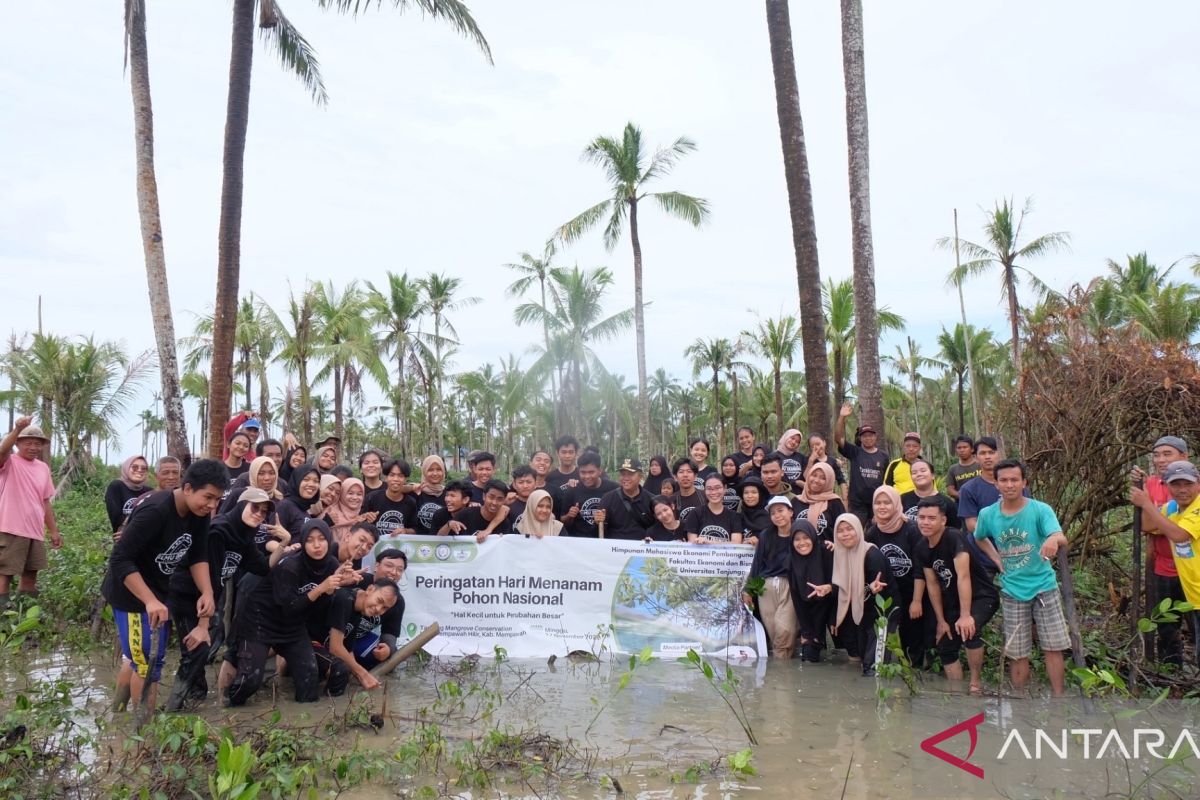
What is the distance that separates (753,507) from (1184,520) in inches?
146

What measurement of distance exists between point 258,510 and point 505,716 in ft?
8.02

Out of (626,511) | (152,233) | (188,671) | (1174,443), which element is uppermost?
(152,233)

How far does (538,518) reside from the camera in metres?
8.20

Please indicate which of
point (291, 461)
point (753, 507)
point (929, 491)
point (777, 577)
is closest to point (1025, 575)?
point (929, 491)

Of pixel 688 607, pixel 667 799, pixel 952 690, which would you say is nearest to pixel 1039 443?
pixel 952 690

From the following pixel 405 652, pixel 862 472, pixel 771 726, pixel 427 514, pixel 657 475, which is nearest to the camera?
pixel 771 726

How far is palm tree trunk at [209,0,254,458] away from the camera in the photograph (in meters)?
10.3

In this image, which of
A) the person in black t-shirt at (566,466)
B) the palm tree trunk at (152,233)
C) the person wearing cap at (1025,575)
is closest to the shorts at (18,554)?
the palm tree trunk at (152,233)

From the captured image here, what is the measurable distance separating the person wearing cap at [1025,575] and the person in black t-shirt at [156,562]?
552 centimetres

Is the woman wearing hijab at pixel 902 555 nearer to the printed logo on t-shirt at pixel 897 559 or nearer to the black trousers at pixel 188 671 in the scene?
the printed logo on t-shirt at pixel 897 559

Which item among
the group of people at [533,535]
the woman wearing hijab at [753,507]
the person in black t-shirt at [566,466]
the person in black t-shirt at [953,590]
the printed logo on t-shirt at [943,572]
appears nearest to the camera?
the group of people at [533,535]

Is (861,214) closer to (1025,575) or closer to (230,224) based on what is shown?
(1025,575)

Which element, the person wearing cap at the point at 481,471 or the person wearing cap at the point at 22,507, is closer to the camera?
the person wearing cap at the point at 22,507

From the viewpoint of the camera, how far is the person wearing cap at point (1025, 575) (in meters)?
6.16
